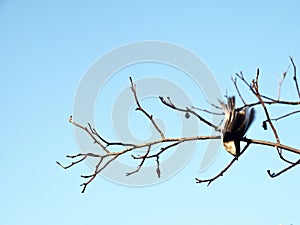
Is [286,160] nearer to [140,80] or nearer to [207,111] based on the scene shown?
[207,111]

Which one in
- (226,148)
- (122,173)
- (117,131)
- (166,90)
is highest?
(166,90)

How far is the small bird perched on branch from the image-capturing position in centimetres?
85

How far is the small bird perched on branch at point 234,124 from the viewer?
851mm

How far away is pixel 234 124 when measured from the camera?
858 millimetres

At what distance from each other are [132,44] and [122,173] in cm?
54

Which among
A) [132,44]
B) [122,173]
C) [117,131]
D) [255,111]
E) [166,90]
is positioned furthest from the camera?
[166,90]

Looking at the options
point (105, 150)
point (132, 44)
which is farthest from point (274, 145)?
point (132, 44)

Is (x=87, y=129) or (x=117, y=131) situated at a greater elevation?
(x=117, y=131)

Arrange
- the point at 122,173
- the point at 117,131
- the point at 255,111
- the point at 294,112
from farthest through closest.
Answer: the point at 117,131, the point at 122,173, the point at 294,112, the point at 255,111

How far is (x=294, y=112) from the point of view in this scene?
1.03 m

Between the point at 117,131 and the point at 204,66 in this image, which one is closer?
the point at 204,66

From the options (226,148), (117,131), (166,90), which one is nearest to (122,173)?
(117,131)

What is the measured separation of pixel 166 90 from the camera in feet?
6.14

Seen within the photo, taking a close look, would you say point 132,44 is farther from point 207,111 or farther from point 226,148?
point 226,148
